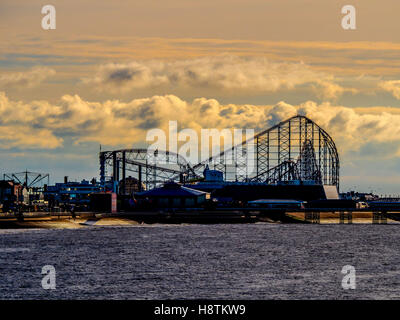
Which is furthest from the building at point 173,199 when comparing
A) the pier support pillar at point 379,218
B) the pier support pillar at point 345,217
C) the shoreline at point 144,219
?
the pier support pillar at point 379,218

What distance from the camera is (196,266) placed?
75.0 meters

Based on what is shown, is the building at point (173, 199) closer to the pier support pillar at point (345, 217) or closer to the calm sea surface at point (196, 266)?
the pier support pillar at point (345, 217)

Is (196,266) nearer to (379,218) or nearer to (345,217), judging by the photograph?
(345,217)

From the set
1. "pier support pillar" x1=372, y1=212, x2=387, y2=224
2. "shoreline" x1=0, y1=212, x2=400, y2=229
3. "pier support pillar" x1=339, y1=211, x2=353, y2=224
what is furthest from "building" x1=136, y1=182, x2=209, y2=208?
"pier support pillar" x1=372, y1=212, x2=387, y2=224

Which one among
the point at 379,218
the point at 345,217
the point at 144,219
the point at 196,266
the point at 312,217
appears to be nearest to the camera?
the point at 196,266

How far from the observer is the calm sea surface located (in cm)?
5712

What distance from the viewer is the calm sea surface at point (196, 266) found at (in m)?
57.1

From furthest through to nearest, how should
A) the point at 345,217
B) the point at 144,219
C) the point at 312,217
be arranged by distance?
1. the point at 345,217
2. the point at 312,217
3. the point at 144,219

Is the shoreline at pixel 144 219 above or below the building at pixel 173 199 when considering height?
below

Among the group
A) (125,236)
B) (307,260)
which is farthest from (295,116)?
(307,260)

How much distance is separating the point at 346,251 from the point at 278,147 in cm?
10275

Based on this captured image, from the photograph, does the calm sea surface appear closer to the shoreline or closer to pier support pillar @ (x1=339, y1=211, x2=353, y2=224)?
the shoreline

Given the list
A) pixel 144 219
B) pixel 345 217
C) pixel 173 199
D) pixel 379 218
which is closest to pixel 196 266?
pixel 144 219
